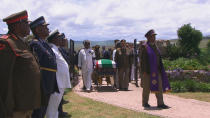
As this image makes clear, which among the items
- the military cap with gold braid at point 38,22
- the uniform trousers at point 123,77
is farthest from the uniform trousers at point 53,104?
the uniform trousers at point 123,77

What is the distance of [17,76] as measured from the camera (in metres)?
3.36

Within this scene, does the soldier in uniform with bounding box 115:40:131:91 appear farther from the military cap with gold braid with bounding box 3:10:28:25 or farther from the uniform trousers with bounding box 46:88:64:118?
the military cap with gold braid with bounding box 3:10:28:25

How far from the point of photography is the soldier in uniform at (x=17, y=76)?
3271 mm

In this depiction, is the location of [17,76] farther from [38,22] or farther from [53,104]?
[53,104]

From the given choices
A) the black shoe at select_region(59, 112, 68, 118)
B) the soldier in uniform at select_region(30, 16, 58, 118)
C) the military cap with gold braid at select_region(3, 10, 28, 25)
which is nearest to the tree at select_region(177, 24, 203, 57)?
the black shoe at select_region(59, 112, 68, 118)

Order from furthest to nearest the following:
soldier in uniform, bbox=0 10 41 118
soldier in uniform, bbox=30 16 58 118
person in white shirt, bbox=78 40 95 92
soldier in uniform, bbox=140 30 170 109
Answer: person in white shirt, bbox=78 40 95 92 → soldier in uniform, bbox=140 30 170 109 → soldier in uniform, bbox=30 16 58 118 → soldier in uniform, bbox=0 10 41 118

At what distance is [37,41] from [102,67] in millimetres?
7246

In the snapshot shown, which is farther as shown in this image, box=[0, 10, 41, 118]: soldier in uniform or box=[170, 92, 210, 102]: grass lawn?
box=[170, 92, 210, 102]: grass lawn

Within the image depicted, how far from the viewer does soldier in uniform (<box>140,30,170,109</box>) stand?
7.83 meters

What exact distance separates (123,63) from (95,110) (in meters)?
4.47

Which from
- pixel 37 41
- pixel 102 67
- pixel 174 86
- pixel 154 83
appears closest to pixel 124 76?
pixel 102 67

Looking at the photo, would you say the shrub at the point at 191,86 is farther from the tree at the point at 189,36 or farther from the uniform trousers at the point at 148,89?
the tree at the point at 189,36

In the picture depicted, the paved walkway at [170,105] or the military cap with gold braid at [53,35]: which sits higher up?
the military cap with gold braid at [53,35]

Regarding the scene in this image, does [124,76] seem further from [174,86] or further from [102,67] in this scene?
[174,86]
